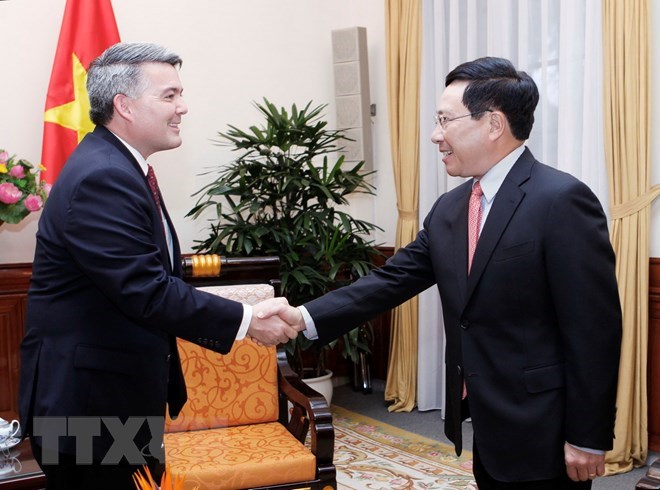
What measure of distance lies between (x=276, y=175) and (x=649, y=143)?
195cm

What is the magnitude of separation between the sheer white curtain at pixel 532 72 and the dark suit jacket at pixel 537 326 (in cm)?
207

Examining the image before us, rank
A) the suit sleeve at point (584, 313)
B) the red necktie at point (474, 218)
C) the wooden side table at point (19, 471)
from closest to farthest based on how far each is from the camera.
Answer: the suit sleeve at point (584, 313) → the red necktie at point (474, 218) → the wooden side table at point (19, 471)

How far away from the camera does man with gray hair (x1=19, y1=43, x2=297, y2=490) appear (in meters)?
1.89

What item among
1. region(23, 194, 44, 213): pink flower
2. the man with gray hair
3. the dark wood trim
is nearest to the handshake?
the man with gray hair

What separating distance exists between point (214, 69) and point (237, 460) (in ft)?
9.20

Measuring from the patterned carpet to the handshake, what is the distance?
1.42 meters

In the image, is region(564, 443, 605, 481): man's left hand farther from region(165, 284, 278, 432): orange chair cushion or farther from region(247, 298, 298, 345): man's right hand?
region(165, 284, 278, 432): orange chair cushion

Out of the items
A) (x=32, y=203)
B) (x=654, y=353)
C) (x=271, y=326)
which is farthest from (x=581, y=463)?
(x=32, y=203)

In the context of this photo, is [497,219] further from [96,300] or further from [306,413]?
[306,413]

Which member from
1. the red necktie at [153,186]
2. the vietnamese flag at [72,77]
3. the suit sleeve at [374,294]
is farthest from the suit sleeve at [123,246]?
the vietnamese flag at [72,77]

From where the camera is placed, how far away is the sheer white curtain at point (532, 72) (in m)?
3.87

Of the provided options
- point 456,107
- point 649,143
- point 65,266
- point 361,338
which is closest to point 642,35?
point 649,143

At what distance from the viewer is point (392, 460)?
3.98 m

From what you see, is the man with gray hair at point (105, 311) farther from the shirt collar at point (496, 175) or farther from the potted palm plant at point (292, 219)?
the potted palm plant at point (292, 219)
